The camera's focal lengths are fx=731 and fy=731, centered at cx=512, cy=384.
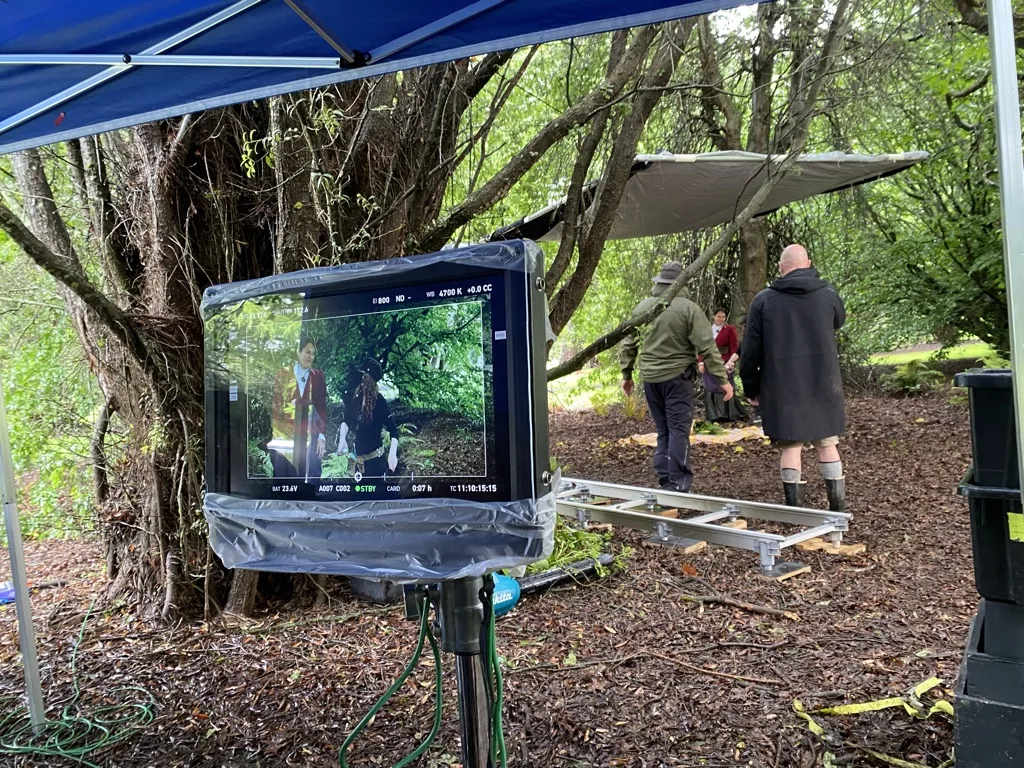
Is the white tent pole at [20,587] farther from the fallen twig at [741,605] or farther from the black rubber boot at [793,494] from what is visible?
the black rubber boot at [793,494]

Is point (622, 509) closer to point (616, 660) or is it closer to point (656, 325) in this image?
point (656, 325)

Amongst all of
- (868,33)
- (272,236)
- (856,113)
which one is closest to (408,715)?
(272,236)

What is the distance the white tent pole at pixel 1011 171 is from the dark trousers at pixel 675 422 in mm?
4856

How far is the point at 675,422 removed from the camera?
6.44 metres

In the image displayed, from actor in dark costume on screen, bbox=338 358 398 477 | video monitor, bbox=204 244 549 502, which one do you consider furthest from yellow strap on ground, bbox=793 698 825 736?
actor in dark costume on screen, bbox=338 358 398 477

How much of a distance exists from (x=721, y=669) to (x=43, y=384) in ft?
17.3

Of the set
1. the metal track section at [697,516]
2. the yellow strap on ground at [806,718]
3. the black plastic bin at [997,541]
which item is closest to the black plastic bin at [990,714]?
the black plastic bin at [997,541]

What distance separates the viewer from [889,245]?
11242mm

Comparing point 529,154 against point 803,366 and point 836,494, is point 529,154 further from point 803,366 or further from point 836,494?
point 836,494

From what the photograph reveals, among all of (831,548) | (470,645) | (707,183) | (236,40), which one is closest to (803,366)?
(831,548)

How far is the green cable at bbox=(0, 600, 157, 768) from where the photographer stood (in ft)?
9.46

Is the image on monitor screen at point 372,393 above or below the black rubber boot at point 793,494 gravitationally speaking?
above

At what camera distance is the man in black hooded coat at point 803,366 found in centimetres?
540

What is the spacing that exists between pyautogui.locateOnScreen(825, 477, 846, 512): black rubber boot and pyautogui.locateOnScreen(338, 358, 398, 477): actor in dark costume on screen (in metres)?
4.74
